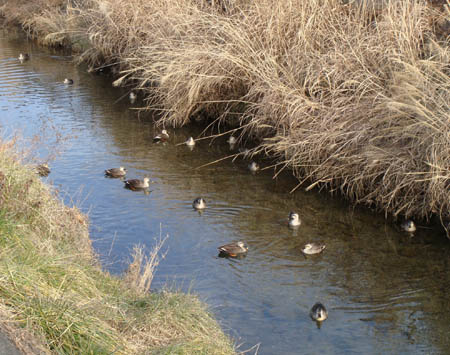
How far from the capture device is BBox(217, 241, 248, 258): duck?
32.1 ft

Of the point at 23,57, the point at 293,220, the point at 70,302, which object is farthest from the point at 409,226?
the point at 23,57

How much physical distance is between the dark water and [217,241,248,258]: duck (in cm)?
14

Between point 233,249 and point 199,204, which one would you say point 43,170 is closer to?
point 199,204

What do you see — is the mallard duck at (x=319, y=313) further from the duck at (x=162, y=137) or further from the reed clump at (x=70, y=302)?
the duck at (x=162, y=137)

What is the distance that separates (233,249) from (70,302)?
472cm

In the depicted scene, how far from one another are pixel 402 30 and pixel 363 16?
1.76 meters

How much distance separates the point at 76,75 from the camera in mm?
23047

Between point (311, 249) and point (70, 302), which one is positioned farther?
point (311, 249)

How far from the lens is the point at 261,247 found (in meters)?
10.3

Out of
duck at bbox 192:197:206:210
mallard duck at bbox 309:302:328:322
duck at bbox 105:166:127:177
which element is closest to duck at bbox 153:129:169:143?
duck at bbox 105:166:127:177

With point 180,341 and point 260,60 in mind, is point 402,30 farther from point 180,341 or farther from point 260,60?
point 180,341

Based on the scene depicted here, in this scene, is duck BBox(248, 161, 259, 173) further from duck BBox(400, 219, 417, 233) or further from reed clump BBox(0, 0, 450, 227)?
duck BBox(400, 219, 417, 233)

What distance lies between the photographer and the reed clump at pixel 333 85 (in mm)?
10766

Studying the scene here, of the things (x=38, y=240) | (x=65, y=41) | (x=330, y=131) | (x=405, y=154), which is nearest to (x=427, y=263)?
(x=405, y=154)
